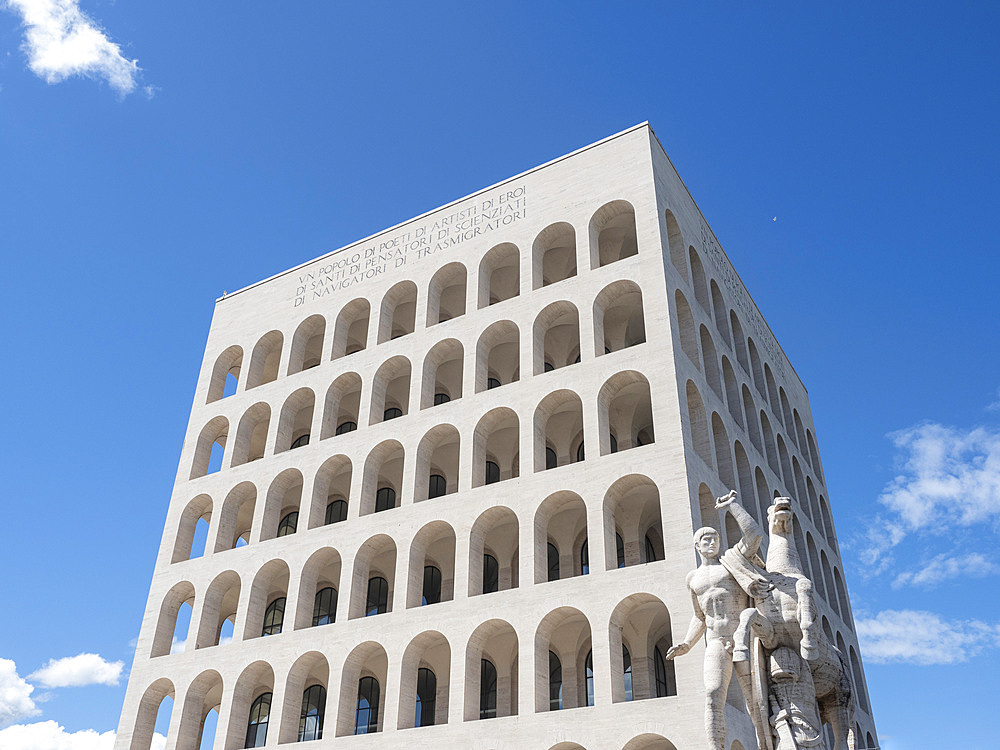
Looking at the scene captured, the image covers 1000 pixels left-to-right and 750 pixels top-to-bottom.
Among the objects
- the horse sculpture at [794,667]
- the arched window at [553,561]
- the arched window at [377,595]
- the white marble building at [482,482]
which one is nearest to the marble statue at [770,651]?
the horse sculpture at [794,667]

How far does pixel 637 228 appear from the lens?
103 ft

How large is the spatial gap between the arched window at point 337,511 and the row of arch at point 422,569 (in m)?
3.06

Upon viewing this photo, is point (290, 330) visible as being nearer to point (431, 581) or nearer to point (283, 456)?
point (283, 456)

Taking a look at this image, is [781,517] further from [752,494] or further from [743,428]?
[743,428]

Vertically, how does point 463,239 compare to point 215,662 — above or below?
above

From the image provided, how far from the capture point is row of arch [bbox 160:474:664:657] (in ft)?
92.0

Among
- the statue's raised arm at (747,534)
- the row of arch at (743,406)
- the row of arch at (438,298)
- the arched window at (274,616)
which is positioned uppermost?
the row of arch at (438,298)

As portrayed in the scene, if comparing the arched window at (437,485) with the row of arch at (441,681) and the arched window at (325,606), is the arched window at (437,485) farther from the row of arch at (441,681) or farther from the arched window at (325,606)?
the row of arch at (441,681)

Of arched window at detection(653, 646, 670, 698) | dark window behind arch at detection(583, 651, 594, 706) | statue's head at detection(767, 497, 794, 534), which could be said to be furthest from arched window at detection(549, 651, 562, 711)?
statue's head at detection(767, 497, 794, 534)

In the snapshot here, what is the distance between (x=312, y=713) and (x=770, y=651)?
24550 mm

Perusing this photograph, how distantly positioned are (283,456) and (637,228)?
52.2 feet

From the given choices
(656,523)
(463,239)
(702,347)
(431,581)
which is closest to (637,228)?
(702,347)

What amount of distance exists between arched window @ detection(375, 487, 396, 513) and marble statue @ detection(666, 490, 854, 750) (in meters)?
24.3

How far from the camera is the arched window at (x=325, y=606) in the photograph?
34531 millimetres
